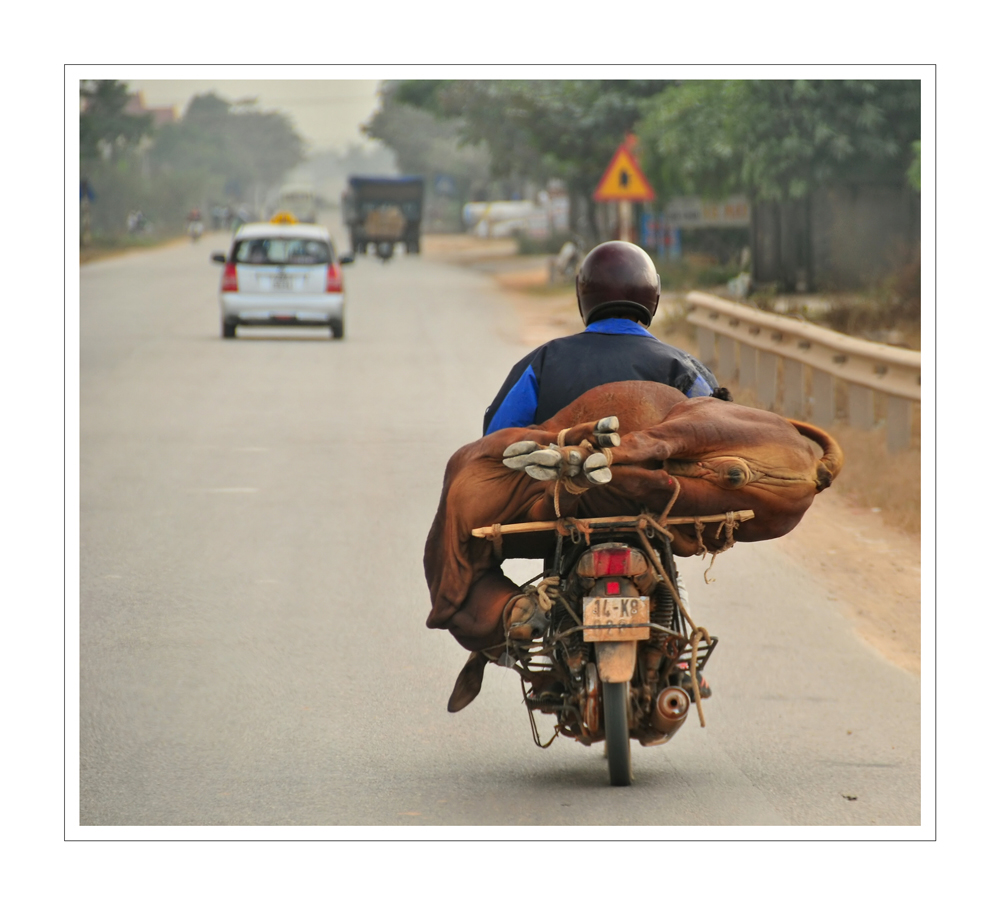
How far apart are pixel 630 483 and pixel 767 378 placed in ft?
28.7

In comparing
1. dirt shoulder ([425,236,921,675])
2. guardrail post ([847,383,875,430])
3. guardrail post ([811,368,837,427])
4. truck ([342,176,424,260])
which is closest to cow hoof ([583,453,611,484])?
dirt shoulder ([425,236,921,675])

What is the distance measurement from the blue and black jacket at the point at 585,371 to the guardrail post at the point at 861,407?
6.52 m

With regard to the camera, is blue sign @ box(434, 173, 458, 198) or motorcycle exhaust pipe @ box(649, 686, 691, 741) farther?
blue sign @ box(434, 173, 458, 198)

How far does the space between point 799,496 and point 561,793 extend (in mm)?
1328

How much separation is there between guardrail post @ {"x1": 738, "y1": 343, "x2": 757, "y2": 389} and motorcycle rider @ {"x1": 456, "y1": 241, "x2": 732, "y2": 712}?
8548mm

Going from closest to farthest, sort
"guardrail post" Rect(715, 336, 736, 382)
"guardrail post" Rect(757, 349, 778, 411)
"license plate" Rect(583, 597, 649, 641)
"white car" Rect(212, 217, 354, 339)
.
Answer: "license plate" Rect(583, 597, 649, 641), "guardrail post" Rect(757, 349, 778, 411), "guardrail post" Rect(715, 336, 736, 382), "white car" Rect(212, 217, 354, 339)

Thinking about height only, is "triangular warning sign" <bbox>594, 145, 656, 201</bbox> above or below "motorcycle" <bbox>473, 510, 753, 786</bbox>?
above

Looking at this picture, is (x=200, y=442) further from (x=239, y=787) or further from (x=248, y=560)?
(x=239, y=787)

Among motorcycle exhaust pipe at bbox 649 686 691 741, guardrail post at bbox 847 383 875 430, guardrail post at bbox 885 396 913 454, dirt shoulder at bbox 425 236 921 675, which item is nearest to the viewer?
motorcycle exhaust pipe at bbox 649 686 691 741

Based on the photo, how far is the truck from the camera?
5306 centimetres

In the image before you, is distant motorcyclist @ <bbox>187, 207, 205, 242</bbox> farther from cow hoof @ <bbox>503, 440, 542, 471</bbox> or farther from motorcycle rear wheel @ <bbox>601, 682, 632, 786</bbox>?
cow hoof @ <bbox>503, 440, 542, 471</bbox>

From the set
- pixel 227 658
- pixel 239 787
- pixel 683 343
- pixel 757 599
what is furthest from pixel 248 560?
pixel 683 343

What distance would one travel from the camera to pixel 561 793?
17.0 feet

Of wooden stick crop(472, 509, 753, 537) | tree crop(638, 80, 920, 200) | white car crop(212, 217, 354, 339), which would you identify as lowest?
wooden stick crop(472, 509, 753, 537)
